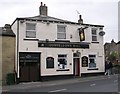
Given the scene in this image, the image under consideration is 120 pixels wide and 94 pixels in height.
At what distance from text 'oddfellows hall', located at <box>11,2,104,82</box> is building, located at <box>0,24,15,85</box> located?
0.51 m

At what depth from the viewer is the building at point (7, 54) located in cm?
2911

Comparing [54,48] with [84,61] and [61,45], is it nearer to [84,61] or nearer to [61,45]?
[61,45]

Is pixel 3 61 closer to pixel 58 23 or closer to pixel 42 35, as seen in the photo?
pixel 42 35

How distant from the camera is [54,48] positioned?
3150cm

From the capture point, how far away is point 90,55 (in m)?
34.2

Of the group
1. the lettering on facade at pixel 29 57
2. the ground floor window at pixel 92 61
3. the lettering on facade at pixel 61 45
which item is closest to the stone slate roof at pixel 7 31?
the lettering on facade at pixel 29 57

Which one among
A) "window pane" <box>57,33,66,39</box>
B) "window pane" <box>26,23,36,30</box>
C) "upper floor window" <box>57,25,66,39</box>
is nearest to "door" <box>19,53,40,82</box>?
"window pane" <box>26,23,36,30</box>

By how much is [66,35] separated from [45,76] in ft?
17.0

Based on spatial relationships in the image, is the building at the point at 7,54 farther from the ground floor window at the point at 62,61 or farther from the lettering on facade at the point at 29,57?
the ground floor window at the point at 62,61

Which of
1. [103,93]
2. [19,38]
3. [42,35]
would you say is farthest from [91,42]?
[103,93]

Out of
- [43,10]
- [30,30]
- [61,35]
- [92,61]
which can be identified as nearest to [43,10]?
[43,10]

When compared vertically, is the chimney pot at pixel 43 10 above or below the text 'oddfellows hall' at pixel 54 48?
above

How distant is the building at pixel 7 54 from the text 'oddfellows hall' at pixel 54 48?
0.51 metres

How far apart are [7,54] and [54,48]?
198 inches
